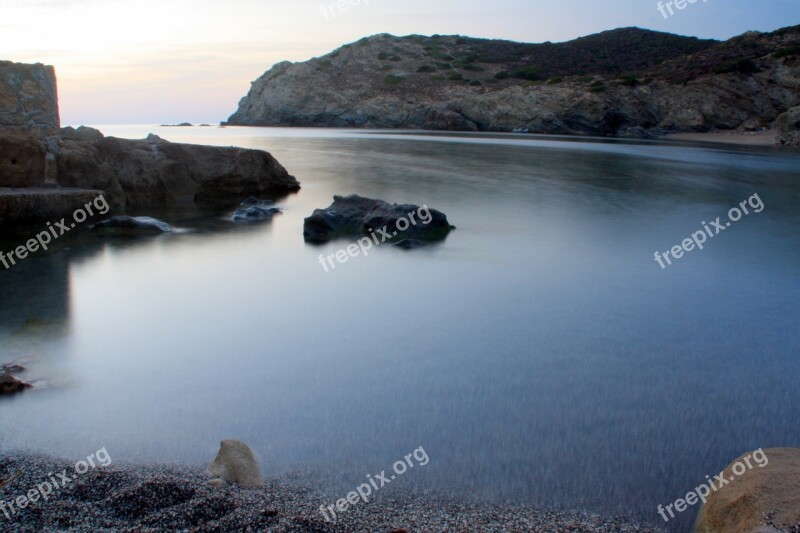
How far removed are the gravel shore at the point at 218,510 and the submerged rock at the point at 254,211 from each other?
7.20 m

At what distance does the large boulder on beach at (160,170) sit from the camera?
9828mm

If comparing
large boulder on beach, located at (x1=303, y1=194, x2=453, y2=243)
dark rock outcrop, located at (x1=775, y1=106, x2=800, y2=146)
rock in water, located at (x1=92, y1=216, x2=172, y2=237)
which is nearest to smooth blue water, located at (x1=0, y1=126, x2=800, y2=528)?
large boulder on beach, located at (x1=303, y1=194, x2=453, y2=243)

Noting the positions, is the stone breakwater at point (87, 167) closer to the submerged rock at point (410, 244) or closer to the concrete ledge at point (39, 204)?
the concrete ledge at point (39, 204)

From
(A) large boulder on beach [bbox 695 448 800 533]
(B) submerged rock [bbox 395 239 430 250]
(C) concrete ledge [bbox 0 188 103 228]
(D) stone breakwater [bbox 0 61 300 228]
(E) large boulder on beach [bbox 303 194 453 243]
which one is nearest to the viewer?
(A) large boulder on beach [bbox 695 448 800 533]

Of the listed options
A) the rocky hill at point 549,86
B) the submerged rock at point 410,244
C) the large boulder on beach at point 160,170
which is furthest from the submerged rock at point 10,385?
the rocky hill at point 549,86

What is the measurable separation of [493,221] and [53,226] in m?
5.96

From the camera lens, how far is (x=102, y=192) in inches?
373

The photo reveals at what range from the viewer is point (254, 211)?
10133 millimetres

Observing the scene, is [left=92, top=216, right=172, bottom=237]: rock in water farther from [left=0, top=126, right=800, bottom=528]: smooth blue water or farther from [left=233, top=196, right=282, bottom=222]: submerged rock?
[left=233, top=196, right=282, bottom=222]: submerged rock

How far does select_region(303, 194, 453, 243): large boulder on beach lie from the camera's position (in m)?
8.59

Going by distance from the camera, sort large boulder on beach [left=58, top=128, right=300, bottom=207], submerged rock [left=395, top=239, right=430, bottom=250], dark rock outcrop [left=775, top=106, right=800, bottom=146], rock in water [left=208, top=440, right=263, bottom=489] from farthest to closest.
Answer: dark rock outcrop [left=775, top=106, right=800, bottom=146] → large boulder on beach [left=58, top=128, right=300, bottom=207] → submerged rock [left=395, top=239, right=430, bottom=250] → rock in water [left=208, top=440, right=263, bottom=489]

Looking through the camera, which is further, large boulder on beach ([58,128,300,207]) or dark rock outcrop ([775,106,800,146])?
dark rock outcrop ([775,106,800,146])

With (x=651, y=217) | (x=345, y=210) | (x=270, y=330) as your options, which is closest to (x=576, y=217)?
(x=651, y=217)

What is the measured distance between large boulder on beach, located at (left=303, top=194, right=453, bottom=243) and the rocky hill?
27.1 m
